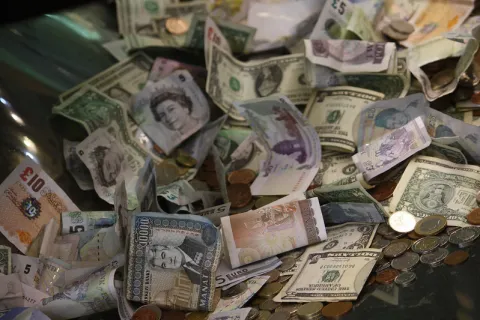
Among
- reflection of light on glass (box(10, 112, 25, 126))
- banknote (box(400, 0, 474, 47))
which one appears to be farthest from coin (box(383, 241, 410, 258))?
reflection of light on glass (box(10, 112, 25, 126))

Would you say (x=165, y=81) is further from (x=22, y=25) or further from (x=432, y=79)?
(x=432, y=79)

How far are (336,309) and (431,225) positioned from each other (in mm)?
360

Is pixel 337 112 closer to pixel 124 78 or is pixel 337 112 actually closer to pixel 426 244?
pixel 426 244

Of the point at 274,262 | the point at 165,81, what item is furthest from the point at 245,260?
the point at 165,81

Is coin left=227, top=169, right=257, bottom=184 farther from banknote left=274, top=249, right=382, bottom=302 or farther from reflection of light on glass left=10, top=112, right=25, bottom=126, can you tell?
reflection of light on glass left=10, top=112, right=25, bottom=126

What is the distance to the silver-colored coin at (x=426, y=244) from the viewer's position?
1.62m

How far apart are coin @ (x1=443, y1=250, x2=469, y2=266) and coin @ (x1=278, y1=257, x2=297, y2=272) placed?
1.26 feet

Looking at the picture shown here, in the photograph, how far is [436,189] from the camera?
182 centimetres

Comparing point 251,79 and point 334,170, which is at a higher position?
point 251,79

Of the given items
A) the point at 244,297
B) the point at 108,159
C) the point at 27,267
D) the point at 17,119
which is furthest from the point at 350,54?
the point at 27,267

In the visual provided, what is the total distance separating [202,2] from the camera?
2672mm

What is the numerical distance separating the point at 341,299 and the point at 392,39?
1208 millimetres

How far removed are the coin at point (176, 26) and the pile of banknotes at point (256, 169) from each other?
0.4 inches

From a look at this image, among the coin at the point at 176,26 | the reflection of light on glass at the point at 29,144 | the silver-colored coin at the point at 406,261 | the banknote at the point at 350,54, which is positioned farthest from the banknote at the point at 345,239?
the coin at the point at 176,26
